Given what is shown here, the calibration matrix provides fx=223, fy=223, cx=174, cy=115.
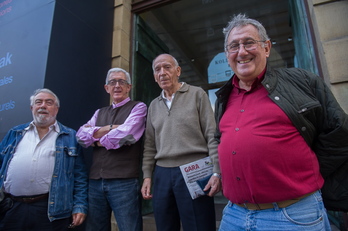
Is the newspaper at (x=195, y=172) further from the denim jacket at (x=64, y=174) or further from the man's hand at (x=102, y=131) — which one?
the denim jacket at (x=64, y=174)

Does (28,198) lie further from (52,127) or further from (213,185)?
(213,185)

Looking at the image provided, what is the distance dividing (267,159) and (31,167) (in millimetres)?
1944

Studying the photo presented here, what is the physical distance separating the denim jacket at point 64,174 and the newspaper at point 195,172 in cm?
104

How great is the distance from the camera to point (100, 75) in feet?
10.8

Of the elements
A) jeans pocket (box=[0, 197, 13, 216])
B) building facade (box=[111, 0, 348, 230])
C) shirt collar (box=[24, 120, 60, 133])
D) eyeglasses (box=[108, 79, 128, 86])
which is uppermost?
building facade (box=[111, 0, 348, 230])

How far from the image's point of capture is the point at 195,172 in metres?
1.72

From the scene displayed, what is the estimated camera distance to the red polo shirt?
1.10 m

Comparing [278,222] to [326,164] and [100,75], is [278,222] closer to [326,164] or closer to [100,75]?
[326,164]

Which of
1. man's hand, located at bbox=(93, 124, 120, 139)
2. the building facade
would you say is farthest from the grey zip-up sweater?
the building facade

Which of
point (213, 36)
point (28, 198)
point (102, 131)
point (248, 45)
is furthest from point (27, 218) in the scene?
point (213, 36)

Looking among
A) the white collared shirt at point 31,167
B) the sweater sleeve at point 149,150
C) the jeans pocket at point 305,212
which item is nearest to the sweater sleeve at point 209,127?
the sweater sleeve at point 149,150

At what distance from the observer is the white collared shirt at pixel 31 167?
6.34 ft

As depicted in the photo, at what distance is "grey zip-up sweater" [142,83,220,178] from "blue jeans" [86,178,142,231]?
0.68ft

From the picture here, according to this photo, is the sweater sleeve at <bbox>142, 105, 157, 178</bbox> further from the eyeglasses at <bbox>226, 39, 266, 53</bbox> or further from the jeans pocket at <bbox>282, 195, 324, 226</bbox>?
the jeans pocket at <bbox>282, 195, 324, 226</bbox>
